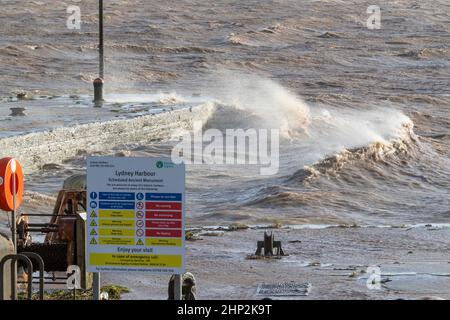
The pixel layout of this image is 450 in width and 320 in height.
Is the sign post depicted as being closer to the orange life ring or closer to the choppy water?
the orange life ring

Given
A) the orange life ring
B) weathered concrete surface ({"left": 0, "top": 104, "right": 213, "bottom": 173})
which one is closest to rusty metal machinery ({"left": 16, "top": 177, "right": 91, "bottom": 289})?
the orange life ring

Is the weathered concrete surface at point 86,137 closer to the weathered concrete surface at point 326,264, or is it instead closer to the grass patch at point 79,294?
the weathered concrete surface at point 326,264

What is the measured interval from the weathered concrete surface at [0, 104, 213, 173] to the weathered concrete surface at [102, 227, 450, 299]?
558cm

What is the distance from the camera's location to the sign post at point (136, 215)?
861 centimetres

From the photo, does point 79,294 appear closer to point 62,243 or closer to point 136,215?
point 62,243

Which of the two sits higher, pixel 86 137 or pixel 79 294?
pixel 86 137

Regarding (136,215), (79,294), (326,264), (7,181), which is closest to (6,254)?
(7,181)

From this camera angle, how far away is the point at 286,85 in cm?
5203

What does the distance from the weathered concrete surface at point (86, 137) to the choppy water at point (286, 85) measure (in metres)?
0.28

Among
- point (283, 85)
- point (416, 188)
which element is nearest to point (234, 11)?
point (283, 85)

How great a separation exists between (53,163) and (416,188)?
748 centimetres

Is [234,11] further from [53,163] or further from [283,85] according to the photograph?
[53,163]

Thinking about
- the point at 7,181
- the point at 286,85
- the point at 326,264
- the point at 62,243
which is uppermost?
the point at 286,85

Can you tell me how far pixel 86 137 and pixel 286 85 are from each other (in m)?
26.6
